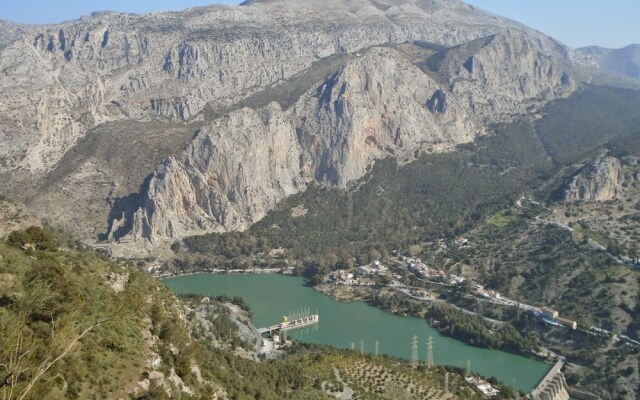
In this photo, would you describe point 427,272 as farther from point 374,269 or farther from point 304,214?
point 304,214

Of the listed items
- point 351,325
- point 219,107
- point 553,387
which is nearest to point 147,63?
point 219,107

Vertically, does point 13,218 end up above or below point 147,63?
below

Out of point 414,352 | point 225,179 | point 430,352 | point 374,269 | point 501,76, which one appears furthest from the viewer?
point 501,76

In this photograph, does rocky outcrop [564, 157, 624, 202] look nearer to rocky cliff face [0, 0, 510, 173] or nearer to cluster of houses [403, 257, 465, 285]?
cluster of houses [403, 257, 465, 285]

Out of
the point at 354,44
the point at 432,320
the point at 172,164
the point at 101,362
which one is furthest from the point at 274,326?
the point at 354,44

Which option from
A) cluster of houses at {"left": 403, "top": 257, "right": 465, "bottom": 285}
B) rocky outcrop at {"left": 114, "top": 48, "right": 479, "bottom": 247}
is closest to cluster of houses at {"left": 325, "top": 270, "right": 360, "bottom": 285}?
cluster of houses at {"left": 403, "top": 257, "right": 465, "bottom": 285}

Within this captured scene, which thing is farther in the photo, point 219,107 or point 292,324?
point 219,107
